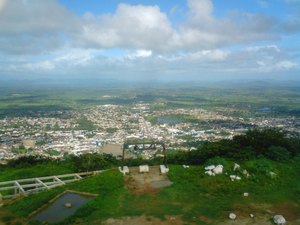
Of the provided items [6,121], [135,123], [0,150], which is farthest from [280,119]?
[6,121]

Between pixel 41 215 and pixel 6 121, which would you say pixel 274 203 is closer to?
pixel 41 215

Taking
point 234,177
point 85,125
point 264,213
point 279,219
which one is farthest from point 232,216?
point 85,125

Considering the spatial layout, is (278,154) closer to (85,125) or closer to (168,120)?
(85,125)

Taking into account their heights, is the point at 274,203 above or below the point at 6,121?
above

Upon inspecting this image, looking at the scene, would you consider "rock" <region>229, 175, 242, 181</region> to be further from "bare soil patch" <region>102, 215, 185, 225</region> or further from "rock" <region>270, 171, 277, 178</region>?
"bare soil patch" <region>102, 215, 185, 225</region>

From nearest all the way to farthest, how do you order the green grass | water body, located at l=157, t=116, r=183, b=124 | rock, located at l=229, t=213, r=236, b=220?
rock, located at l=229, t=213, r=236, b=220
the green grass
water body, located at l=157, t=116, r=183, b=124

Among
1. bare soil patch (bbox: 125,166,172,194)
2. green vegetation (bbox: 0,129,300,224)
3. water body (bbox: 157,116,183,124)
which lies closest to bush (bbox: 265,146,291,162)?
green vegetation (bbox: 0,129,300,224)
